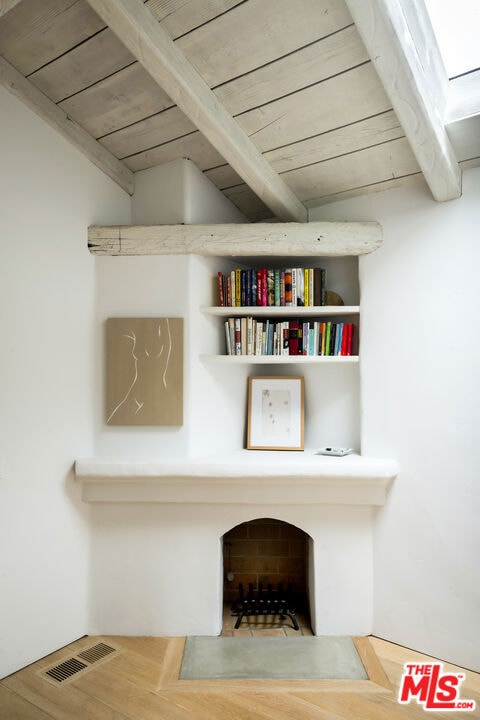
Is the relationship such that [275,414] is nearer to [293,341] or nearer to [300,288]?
[293,341]

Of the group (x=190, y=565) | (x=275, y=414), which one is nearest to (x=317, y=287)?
(x=275, y=414)

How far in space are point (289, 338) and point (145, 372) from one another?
77 cm

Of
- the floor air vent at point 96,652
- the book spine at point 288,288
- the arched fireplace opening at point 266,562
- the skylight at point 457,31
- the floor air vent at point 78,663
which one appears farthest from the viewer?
the arched fireplace opening at point 266,562

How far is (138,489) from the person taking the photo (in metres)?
2.40

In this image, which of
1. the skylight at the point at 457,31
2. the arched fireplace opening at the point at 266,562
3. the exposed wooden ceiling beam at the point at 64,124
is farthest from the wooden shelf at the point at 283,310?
the arched fireplace opening at the point at 266,562

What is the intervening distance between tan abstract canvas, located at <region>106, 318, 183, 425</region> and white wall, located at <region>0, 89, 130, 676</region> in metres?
0.13

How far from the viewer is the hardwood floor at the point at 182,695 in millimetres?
1831

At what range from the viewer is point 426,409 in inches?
92.2

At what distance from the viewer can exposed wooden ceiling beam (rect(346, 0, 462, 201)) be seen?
153 cm

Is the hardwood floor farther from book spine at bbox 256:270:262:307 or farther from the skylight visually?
the skylight

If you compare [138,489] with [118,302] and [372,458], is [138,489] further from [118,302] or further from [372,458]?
[372,458]

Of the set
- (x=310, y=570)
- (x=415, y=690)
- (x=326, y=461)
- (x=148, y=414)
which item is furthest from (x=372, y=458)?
(x=148, y=414)

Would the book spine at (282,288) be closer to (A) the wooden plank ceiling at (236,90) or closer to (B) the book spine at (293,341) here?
(B) the book spine at (293,341)

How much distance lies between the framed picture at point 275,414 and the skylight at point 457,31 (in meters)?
1.62
